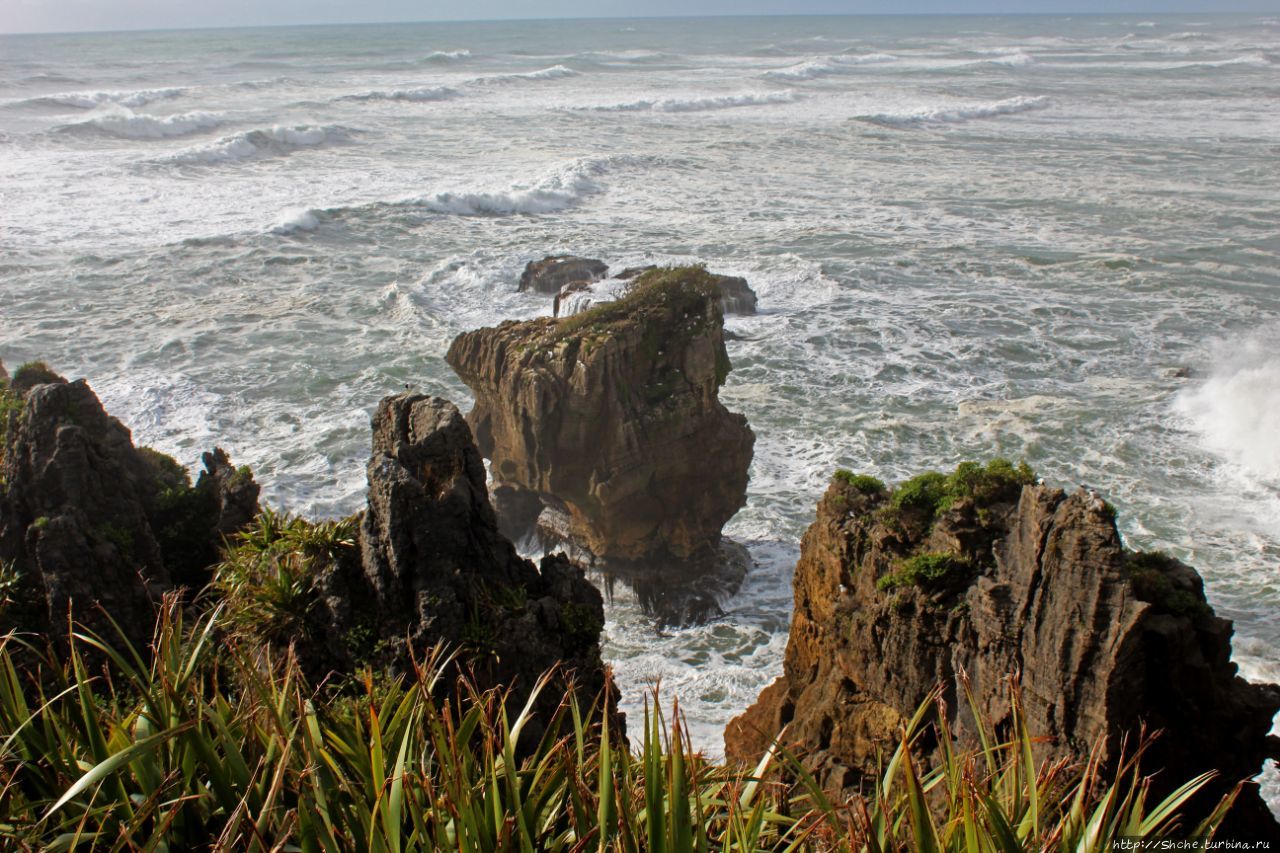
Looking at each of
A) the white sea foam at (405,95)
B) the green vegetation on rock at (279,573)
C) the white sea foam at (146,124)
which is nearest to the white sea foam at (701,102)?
the white sea foam at (405,95)

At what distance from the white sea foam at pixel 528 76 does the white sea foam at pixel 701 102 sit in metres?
19.7

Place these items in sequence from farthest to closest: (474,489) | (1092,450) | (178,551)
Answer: (1092,450) → (178,551) → (474,489)

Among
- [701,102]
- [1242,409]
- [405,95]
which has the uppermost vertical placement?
[405,95]

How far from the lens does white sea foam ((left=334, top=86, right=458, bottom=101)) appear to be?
268 feet

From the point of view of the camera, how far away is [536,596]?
1041cm

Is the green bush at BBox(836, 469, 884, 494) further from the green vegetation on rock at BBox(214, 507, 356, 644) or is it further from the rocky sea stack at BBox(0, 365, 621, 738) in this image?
the green vegetation on rock at BBox(214, 507, 356, 644)

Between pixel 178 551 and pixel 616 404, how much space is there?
755 centimetres

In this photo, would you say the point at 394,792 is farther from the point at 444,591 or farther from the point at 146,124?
the point at 146,124

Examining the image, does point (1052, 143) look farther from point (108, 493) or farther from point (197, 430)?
point (108, 493)

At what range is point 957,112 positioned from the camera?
251 feet

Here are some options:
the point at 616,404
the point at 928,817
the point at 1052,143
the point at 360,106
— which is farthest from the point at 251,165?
the point at 928,817

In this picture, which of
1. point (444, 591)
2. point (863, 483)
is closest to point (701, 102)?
point (863, 483)

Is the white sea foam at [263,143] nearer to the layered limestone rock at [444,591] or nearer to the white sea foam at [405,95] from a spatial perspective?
the white sea foam at [405,95]

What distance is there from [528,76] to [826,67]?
35.2 meters
